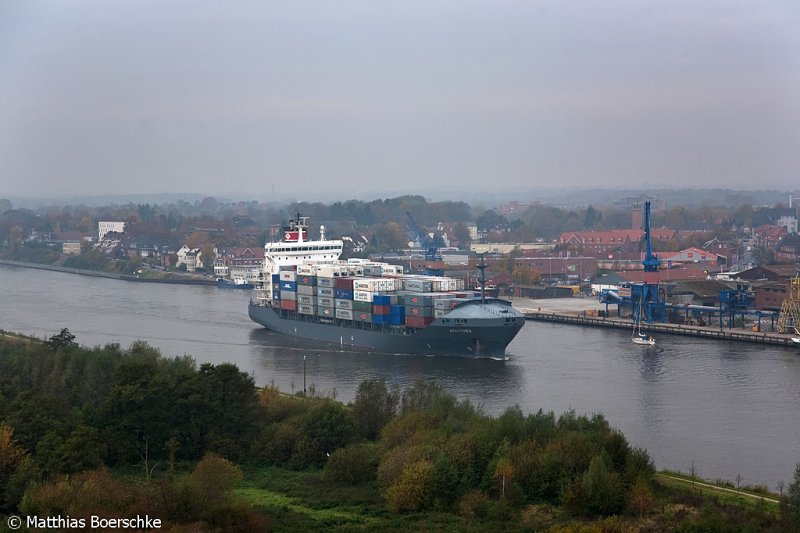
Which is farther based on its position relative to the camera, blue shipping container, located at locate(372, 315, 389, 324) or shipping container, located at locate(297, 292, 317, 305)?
shipping container, located at locate(297, 292, 317, 305)

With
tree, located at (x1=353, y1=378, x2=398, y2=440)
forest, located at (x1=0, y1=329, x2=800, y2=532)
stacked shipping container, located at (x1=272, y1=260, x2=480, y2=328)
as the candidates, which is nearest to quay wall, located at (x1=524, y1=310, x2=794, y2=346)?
stacked shipping container, located at (x1=272, y1=260, x2=480, y2=328)

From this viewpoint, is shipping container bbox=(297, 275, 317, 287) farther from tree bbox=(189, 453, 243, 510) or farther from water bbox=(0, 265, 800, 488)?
tree bbox=(189, 453, 243, 510)

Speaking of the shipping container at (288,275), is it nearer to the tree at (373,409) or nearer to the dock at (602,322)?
the dock at (602,322)

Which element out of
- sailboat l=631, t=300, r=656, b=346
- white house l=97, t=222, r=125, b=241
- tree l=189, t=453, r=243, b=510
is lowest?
sailboat l=631, t=300, r=656, b=346

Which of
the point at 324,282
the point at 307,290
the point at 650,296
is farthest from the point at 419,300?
the point at 650,296

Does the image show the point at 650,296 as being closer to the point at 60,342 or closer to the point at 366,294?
the point at 366,294

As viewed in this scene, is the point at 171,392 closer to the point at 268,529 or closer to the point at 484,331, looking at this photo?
the point at 268,529

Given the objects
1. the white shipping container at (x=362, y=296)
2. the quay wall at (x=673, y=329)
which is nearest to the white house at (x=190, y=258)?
the quay wall at (x=673, y=329)
